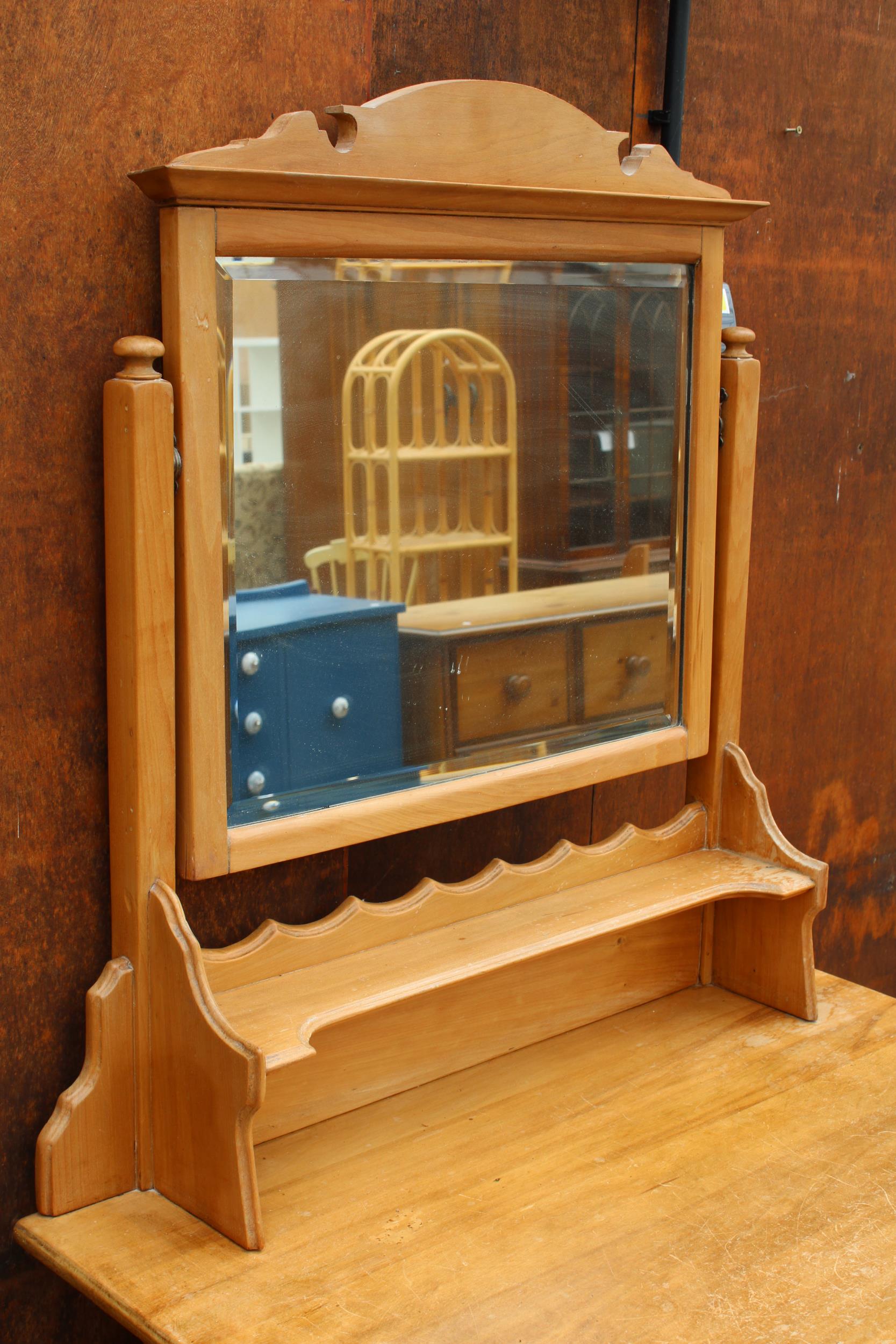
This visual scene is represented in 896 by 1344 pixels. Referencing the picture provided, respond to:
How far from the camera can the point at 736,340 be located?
150 centimetres

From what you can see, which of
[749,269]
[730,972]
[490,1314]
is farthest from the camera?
[749,269]

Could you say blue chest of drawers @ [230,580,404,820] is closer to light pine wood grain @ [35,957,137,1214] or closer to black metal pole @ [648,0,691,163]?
light pine wood grain @ [35,957,137,1214]

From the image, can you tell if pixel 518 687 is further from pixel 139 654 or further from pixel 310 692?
pixel 139 654

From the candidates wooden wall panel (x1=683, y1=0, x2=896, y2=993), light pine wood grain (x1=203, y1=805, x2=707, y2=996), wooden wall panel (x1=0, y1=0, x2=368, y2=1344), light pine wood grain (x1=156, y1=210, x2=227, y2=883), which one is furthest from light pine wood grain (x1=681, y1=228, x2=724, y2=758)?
light pine wood grain (x1=156, y1=210, x2=227, y2=883)

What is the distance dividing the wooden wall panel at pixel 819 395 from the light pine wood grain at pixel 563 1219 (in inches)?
26.5

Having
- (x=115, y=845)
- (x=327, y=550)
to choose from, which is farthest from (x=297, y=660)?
(x=115, y=845)

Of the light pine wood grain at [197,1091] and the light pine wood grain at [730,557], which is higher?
the light pine wood grain at [730,557]

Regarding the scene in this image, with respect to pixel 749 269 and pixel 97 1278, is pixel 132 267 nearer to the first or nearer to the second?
pixel 97 1278

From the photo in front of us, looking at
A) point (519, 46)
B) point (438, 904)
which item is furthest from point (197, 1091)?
point (519, 46)

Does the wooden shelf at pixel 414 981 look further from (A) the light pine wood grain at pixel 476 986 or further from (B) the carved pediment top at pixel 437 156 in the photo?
(B) the carved pediment top at pixel 437 156

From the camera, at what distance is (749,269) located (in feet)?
5.92

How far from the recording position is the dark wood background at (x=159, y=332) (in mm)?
1098

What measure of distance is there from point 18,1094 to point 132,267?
27.8 inches

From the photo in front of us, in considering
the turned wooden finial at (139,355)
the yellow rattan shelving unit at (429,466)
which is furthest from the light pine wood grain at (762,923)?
the turned wooden finial at (139,355)
